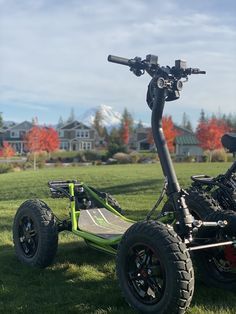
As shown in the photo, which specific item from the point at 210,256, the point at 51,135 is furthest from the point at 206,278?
the point at 51,135

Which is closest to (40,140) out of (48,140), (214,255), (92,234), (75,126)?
(48,140)

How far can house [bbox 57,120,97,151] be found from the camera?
344 feet

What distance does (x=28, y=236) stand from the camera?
230 inches

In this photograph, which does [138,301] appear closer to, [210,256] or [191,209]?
[210,256]

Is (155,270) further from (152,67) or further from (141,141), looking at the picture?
(141,141)

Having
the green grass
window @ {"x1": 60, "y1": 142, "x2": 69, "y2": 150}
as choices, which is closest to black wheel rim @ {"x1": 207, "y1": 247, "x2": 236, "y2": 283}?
the green grass

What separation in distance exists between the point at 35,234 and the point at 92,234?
33.9 inches

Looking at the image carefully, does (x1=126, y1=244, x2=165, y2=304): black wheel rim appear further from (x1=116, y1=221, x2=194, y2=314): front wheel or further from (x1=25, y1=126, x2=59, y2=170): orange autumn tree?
(x1=25, y1=126, x2=59, y2=170): orange autumn tree

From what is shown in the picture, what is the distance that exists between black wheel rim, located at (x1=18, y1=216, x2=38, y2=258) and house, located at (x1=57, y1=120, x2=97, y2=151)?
9804 centimetres

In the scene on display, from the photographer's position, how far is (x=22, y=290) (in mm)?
4906

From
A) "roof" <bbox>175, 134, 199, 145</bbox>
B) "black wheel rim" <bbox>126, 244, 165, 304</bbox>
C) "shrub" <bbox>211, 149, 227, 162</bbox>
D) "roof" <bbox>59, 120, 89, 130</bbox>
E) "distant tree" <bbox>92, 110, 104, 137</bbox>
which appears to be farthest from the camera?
"distant tree" <bbox>92, 110, 104, 137</bbox>

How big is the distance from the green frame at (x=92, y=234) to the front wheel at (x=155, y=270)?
0.68 meters

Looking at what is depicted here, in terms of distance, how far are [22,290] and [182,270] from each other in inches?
77.9

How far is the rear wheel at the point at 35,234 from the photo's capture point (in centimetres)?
550
